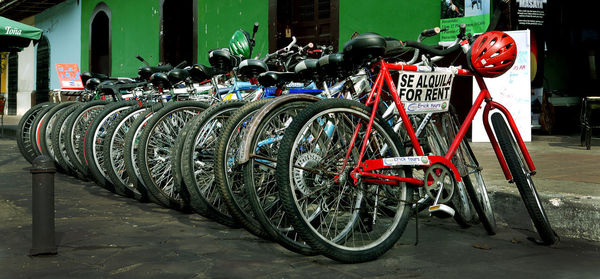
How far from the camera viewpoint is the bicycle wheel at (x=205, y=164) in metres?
3.93

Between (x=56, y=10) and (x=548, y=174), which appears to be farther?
(x=56, y=10)

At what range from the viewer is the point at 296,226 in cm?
277

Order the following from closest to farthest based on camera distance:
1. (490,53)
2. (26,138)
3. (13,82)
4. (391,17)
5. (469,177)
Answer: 1. (490,53)
2. (469,177)
3. (26,138)
4. (391,17)
5. (13,82)

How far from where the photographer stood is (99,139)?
5.35 metres

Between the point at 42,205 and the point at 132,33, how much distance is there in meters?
13.1

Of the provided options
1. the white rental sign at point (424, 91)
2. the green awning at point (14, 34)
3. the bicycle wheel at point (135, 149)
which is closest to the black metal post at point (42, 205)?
the bicycle wheel at point (135, 149)

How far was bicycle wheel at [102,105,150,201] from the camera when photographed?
4840 millimetres

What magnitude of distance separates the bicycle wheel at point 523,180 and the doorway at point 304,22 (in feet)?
21.9

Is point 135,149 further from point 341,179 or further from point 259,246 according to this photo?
point 341,179

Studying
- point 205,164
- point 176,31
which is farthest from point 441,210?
point 176,31

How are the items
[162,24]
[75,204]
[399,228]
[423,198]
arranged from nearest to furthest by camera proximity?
[399,228] < [423,198] < [75,204] < [162,24]

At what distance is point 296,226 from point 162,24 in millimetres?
12218

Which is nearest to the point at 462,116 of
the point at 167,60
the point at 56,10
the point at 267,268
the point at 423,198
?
the point at 423,198

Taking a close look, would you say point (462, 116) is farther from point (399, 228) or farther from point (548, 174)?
point (399, 228)
